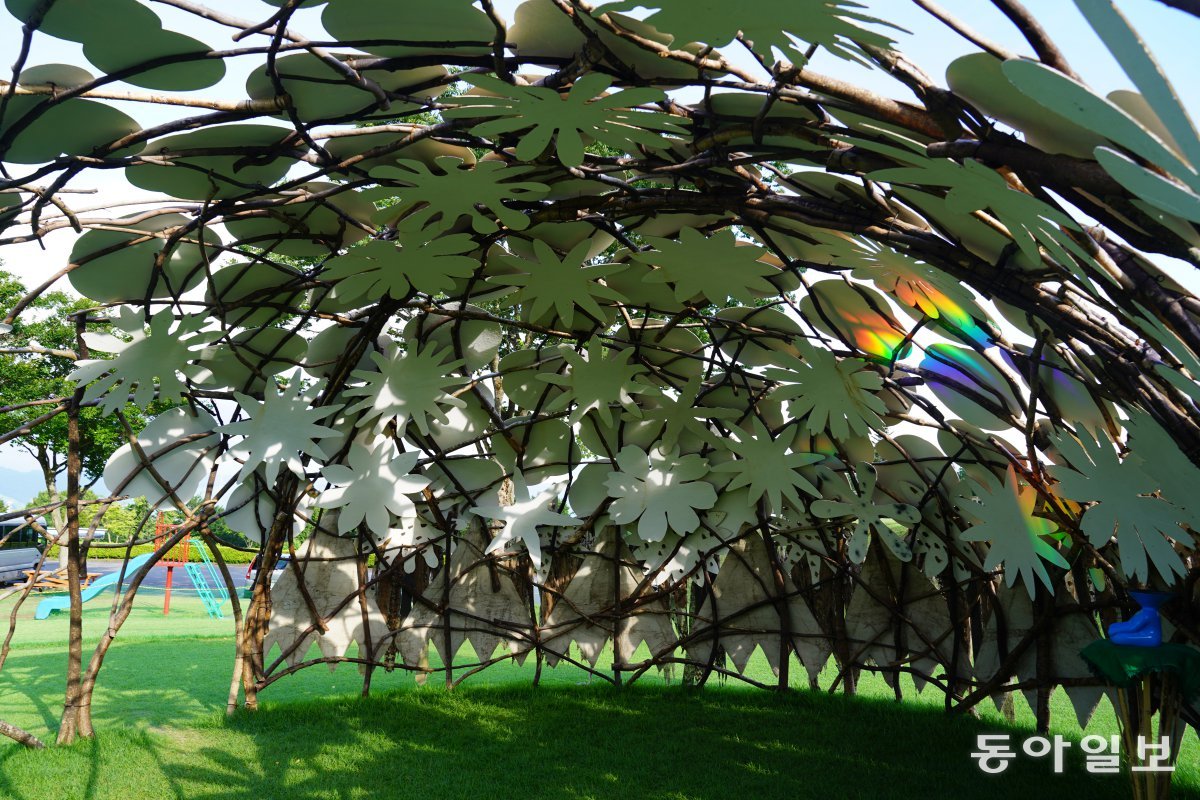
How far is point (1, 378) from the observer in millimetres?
19641

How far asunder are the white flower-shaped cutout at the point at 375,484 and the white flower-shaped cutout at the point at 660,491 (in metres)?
1.62

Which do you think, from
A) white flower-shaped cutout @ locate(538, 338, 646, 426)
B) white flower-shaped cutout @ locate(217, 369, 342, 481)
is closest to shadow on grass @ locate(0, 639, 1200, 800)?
white flower-shaped cutout @ locate(217, 369, 342, 481)

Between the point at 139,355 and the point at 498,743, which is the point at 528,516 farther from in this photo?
the point at 139,355

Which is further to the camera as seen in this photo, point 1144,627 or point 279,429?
point 279,429

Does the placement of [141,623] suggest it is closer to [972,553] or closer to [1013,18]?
[972,553]

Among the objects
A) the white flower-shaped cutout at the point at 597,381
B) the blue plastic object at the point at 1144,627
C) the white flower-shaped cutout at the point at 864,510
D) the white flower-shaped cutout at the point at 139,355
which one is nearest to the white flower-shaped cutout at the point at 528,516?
the white flower-shaped cutout at the point at 597,381

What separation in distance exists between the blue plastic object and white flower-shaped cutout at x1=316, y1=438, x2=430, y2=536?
4.27m

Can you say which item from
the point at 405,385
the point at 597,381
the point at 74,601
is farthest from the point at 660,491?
the point at 74,601

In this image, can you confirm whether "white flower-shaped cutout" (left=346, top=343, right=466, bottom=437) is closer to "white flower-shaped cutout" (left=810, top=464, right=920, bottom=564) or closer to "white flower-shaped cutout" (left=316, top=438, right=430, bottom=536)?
"white flower-shaped cutout" (left=316, top=438, right=430, bottom=536)

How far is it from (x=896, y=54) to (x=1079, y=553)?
199 inches

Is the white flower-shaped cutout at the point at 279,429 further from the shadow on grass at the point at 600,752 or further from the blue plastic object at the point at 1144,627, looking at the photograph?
the blue plastic object at the point at 1144,627

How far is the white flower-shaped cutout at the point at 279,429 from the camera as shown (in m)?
5.65

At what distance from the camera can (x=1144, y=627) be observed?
4719 millimetres

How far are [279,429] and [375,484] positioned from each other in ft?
2.49
